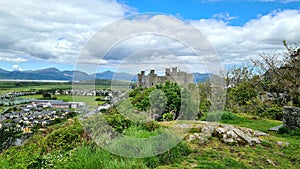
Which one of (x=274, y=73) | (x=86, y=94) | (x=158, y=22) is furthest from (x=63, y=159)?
(x=274, y=73)

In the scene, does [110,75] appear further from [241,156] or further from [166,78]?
[241,156]

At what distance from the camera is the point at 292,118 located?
25.8ft

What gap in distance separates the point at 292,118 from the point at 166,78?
15.0ft

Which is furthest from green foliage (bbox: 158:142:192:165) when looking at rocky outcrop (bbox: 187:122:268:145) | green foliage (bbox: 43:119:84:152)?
green foliage (bbox: 43:119:84:152)

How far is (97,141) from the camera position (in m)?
4.65

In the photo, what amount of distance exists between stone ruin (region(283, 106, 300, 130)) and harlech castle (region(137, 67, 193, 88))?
3942mm

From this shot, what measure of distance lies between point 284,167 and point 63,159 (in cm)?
387

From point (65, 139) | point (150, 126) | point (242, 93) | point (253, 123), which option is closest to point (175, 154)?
point (150, 126)

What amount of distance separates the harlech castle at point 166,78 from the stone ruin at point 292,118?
12.9 feet

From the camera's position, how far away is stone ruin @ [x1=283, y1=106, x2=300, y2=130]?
7.80 meters

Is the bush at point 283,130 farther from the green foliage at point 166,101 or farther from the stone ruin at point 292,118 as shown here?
the green foliage at point 166,101

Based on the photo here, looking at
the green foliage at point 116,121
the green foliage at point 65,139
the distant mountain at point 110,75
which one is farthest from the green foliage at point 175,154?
the green foliage at point 65,139

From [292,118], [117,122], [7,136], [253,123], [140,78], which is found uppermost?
[140,78]

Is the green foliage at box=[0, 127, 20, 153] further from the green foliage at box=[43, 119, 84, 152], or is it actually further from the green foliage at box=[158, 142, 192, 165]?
the green foliage at box=[158, 142, 192, 165]
